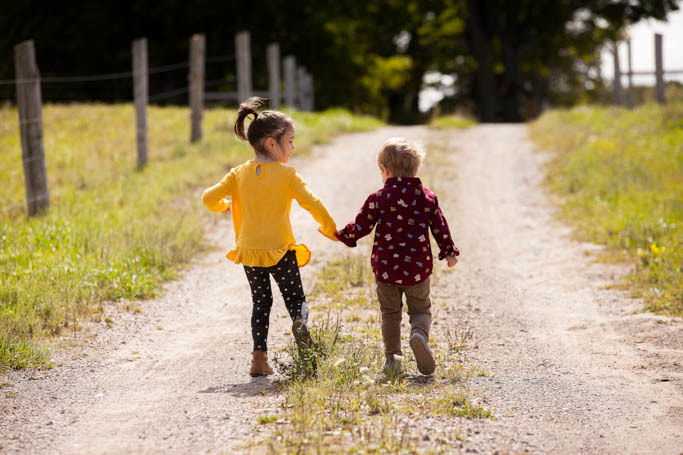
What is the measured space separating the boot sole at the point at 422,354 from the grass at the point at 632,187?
263 centimetres

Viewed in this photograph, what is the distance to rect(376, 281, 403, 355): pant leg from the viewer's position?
4461 millimetres

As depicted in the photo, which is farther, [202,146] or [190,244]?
[202,146]

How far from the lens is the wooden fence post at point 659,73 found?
18.2 meters

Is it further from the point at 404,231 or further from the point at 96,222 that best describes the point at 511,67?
the point at 404,231

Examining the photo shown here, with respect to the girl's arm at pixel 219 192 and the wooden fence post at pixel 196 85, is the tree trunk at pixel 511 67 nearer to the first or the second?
the wooden fence post at pixel 196 85

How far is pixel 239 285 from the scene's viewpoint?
706 cm

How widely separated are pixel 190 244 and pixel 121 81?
2291cm

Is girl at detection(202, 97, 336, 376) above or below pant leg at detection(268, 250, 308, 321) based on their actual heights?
above

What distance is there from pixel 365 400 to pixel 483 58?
27661 millimetres

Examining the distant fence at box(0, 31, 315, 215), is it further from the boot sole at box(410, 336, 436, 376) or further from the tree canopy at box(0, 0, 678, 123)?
the tree canopy at box(0, 0, 678, 123)

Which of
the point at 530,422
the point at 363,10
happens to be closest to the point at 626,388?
the point at 530,422

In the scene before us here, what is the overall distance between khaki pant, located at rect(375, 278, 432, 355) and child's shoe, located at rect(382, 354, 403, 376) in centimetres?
4

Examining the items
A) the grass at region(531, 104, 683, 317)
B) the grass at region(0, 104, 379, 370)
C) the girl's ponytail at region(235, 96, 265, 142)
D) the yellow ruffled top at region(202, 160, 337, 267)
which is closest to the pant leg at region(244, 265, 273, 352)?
the yellow ruffled top at region(202, 160, 337, 267)

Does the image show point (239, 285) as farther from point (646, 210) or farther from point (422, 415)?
point (646, 210)
